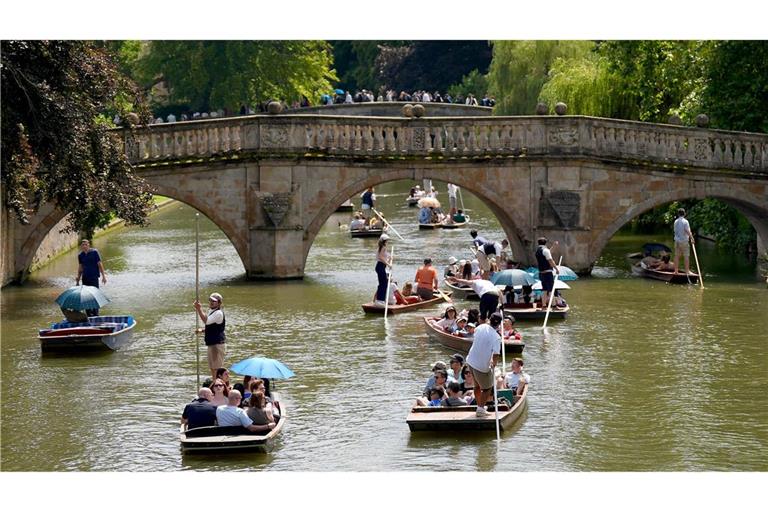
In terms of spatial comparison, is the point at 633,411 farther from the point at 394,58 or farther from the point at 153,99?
the point at 394,58

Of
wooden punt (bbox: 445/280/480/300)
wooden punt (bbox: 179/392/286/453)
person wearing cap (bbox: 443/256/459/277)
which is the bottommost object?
wooden punt (bbox: 179/392/286/453)

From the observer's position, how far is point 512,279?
29547 millimetres

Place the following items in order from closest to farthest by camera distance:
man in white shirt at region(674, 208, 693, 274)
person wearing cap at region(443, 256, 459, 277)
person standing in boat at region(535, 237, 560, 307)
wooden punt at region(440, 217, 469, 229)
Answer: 1. person standing in boat at region(535, 237, 560, 307)
2. man in white shirt at region(674, 208, 693, 274)
3. person wearing cap at region(443, 256, 459, 277)
4. wooden punt at region(440, 217, 469, 229)

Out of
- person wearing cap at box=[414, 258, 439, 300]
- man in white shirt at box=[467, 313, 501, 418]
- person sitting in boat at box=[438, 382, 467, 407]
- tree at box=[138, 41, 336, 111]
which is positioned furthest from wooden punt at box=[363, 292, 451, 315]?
tree at box=[138, 41, 336, 111]

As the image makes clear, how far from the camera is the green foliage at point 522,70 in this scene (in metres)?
54.2

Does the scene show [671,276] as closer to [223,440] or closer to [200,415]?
[200,415]

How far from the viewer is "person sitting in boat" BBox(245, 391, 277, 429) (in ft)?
66.4

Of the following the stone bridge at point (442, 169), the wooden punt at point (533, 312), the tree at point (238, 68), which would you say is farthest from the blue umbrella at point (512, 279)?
the tree at point (238, 68)

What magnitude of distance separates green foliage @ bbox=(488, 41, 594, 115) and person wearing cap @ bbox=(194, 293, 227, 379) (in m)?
32.2

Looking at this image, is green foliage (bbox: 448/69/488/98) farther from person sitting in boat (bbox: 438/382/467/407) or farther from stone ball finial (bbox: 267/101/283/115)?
person sitting in boat (bbox: 438/382/467/407)

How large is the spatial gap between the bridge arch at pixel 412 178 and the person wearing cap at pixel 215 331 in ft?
42.4

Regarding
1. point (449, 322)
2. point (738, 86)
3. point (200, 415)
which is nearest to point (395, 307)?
point (449, 322)

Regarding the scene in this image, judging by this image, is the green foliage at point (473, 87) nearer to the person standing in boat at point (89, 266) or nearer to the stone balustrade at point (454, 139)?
the stone balustrade at point (454, 139)

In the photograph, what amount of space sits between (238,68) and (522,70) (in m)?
15.2
